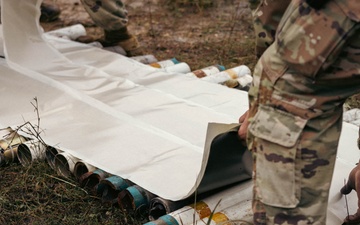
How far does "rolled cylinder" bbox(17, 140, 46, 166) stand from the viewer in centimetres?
299

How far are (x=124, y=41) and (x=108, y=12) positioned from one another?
0.27 meters

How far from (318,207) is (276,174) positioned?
0.55ft

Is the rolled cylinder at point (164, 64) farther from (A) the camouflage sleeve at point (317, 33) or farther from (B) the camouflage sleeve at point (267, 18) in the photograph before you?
(A) the camouflage sleeve at point (317, 33)

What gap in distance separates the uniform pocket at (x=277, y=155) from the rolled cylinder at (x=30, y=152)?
1.28 m

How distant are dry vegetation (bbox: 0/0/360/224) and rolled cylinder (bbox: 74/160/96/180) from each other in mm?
47

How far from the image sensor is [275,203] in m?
2.03

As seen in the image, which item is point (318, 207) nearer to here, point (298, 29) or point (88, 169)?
point (298, 29)

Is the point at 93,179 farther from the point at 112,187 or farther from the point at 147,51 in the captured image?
the point at 147,51

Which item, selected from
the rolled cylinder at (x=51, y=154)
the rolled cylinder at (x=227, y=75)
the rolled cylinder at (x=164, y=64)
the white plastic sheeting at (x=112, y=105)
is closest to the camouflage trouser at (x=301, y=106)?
the white plastic sheeting at (x=112, y=105)

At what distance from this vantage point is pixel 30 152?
2.99m

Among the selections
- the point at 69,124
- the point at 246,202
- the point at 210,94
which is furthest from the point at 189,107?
the point at 246,202

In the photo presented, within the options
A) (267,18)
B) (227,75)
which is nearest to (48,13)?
(227,75)

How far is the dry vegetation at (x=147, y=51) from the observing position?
105 inches

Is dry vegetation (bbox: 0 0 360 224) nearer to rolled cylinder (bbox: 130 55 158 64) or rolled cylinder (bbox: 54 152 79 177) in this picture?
rolled cylinder (bbox: 54 152 79 177)
